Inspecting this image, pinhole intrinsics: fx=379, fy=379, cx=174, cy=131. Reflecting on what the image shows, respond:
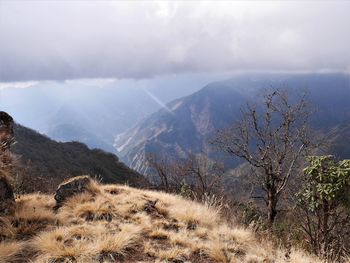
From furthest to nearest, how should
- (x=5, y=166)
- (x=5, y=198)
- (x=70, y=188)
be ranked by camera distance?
(x=70, y=188), (x=5, y=166), (x=5, y=198)

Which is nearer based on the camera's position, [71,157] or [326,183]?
[326,183]

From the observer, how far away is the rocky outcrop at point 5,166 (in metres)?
9.12

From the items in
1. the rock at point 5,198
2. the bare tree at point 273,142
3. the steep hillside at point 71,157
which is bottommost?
the steep hillside at point 71,157

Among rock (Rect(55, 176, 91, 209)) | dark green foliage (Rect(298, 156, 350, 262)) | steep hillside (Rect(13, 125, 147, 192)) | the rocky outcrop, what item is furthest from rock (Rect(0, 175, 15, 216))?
steep hillside (Rect(13, 125, 147, 192))

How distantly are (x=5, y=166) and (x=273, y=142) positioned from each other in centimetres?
1830

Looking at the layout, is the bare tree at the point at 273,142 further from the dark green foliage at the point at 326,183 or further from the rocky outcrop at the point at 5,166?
the rocky outcrop at the point at 5,166

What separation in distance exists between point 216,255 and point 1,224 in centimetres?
472

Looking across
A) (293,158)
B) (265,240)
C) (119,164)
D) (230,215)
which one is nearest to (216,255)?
(265,240)

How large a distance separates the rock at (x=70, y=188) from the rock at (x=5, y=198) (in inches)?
56.4

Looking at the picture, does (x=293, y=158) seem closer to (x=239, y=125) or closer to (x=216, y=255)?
(x=239, y=125)

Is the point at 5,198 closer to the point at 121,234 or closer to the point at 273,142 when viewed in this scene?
the point at 121,234

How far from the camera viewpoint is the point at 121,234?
26.7ft

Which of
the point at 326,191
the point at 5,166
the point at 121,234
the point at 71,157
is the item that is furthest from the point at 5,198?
the point at 71,157

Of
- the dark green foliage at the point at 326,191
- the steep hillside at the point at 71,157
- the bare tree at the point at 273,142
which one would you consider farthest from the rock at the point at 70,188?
the steep hillside at the point at 71,157
